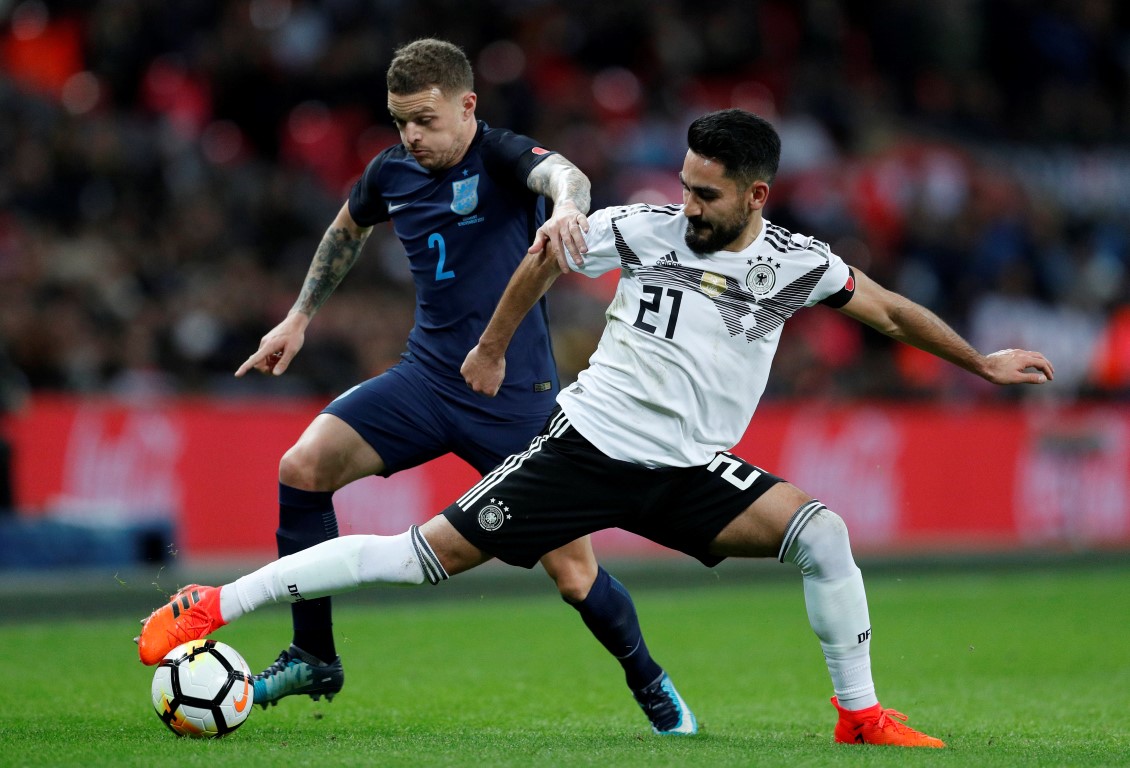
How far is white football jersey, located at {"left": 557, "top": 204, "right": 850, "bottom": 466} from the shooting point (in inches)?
216

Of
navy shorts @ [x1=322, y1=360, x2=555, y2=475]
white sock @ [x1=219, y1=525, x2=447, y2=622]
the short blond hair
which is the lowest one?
white sock @ [x1=219, y1=525, x2=447, y2=622]

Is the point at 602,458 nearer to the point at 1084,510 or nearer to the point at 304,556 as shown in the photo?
the point at 304,556

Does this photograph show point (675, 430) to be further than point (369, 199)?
No

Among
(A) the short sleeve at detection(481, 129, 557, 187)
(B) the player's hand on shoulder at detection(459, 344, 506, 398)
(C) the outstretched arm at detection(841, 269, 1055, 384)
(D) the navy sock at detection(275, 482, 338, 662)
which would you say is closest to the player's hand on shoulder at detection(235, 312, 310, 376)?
(D) the navy sock at detection(275, 482, 338, 662)

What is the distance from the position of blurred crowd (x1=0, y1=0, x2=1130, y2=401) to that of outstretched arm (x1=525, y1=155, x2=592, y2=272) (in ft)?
25.4

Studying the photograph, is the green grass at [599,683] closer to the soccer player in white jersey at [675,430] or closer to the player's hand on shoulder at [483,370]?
the soccer player in white jersey at [675,430]

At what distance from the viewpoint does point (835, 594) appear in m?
5.64

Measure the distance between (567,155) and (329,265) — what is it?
10.3 m

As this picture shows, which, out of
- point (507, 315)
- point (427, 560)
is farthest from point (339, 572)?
point (507, 315)

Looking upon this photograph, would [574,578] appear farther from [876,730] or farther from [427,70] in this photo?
[427,70]

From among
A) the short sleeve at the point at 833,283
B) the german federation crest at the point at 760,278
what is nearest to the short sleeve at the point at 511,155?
the german federation crest at the point at 760,278

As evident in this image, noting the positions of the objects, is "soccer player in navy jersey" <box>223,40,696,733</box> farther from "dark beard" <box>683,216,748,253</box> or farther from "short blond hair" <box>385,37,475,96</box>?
"dark beard" <box>683,216,748,253</box>

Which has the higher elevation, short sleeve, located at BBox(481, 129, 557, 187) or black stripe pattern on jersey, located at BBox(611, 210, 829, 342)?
short sleeve, located at BBox(481, 129, 557, 187)

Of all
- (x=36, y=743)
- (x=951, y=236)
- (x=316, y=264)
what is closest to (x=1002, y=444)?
(x=951, y=236)
